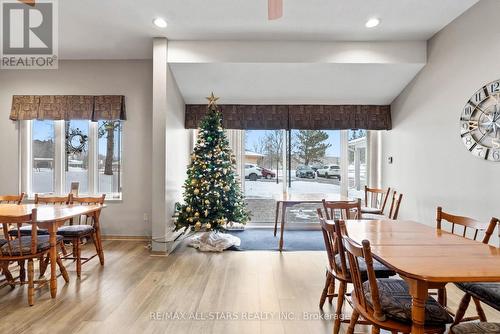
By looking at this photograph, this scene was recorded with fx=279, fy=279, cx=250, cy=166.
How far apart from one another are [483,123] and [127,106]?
16.1 ft

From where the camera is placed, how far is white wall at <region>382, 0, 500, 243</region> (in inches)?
117

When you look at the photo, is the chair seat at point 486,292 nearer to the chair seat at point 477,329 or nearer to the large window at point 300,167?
the chair seat at point 477,329

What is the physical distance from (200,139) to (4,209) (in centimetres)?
253

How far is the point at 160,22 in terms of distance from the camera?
3.56 m

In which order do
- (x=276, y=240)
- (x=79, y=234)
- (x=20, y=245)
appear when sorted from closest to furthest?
(x=20, y=245)
(x=79, y=234)
(x=276, y=240)

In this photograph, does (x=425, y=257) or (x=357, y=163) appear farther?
(x=357, y=163)

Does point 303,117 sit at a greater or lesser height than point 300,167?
greater

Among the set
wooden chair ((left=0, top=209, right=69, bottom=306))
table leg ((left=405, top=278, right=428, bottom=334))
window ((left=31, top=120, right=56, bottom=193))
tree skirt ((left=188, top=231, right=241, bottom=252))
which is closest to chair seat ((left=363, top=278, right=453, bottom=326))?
table leg ((left=405, top=278, right=428, bottom=334))

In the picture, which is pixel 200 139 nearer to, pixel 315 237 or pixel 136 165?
pixel 136 165

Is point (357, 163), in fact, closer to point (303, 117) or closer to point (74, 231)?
point (303, 117)

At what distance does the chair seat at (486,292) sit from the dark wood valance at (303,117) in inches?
137

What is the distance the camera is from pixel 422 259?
5.13ft

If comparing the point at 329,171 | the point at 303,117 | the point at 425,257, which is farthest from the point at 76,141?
the point at 425,257

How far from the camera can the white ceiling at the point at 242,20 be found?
3.18 meters
